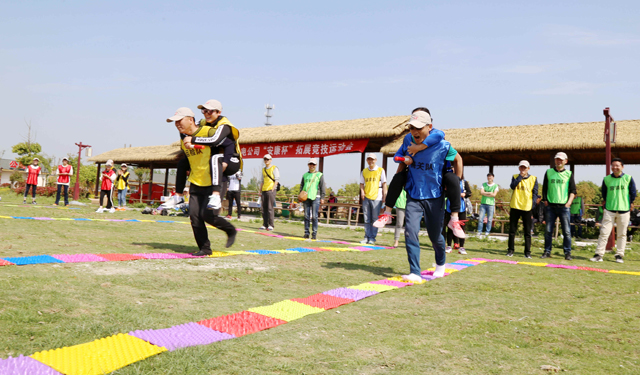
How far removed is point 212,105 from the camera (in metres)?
5.82

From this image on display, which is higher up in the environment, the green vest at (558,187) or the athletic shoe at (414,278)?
the green vest at (558,187)

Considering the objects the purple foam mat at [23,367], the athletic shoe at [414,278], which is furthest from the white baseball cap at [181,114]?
the purple foam mat at [23,367]

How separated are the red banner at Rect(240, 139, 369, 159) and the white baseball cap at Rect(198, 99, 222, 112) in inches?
450

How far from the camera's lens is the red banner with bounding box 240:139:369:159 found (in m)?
17.3


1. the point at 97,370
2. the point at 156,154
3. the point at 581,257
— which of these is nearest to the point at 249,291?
the point at 97,370

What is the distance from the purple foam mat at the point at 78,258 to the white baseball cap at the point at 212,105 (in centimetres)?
211

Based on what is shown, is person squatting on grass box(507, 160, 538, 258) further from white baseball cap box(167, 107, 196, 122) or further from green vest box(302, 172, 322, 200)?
white baseball cap box(167, 107, 196, 122)

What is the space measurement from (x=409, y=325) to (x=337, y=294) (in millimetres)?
959

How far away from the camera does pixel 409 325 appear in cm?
315

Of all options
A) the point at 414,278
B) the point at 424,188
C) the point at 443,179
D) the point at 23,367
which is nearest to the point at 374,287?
the point at 414,278

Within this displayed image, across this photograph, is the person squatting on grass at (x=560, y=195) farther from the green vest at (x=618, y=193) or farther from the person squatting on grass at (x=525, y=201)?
the green vest at (x=618, y=193)

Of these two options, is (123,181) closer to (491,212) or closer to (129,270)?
(491,212)

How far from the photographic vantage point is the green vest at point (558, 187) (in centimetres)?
825

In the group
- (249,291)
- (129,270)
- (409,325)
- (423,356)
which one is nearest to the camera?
(423,356)
